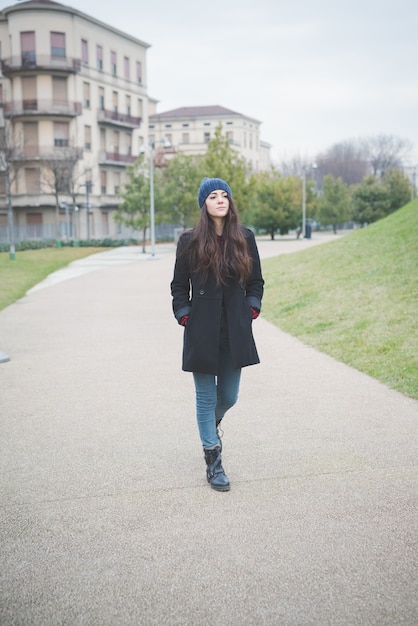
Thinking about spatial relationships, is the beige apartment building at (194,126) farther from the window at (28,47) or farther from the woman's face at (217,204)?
the woman's face at (217,204)

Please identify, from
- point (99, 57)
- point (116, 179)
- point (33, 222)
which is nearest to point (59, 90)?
point (99, 57)

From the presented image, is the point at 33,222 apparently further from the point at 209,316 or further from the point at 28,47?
the point at 209,316

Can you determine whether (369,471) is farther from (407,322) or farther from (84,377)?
(407,322)

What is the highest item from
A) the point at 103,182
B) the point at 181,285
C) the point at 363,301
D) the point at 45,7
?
the point at 45,7

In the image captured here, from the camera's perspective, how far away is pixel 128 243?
5319 cm

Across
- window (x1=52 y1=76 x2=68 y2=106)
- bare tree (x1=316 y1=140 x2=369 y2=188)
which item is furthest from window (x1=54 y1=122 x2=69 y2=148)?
bare tree (x1=316 y1=140 x2=369 y2=188)

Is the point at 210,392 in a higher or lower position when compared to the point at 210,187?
lower

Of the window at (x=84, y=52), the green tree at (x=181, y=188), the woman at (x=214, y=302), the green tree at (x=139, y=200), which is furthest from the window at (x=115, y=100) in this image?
the woman at (x=214, y=302)

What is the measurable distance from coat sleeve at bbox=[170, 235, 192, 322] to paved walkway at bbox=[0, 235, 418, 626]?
1154mm

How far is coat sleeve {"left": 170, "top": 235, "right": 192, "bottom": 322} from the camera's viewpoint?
4540 millimetres

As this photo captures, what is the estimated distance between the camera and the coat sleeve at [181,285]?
4.54 m

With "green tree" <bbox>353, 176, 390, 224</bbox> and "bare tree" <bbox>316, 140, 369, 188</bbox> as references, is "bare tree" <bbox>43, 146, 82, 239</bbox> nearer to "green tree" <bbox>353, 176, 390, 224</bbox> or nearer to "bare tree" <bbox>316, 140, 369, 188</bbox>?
"green tree" <bbox>353, 176, 390, 224</bbox>

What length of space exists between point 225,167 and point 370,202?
19.2 meters

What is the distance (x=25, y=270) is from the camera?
26234 millimetres
